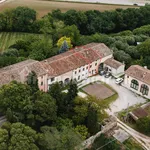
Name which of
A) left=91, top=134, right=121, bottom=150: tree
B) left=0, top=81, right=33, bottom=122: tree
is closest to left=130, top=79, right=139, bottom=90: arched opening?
left=91, top=134, right=121, bottom=150: tree

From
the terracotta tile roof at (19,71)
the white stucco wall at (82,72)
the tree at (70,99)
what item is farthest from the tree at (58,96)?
the white stucco wall at (82,72)

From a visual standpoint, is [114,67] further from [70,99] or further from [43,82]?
[70,99]

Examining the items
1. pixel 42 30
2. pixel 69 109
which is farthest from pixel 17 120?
pixel 42 30

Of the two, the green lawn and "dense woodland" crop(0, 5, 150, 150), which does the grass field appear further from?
the green lawn

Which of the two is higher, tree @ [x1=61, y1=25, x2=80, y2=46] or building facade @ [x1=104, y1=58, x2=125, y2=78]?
tree @ [x1=61, y1=25, x2=80, y2=46]

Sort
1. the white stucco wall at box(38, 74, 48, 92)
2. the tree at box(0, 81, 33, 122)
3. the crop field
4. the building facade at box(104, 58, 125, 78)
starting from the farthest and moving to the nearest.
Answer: the crop field < the building facade at box(104, 58, 125, 78) < the white stucco wall at box(38, 74, 48, 92) < the tree at box(0, 81, 33, 122)

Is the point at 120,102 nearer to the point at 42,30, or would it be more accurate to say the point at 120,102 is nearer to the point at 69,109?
the point at 69,109

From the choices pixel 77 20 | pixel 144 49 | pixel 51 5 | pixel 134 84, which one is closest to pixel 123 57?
pixel 144 49
